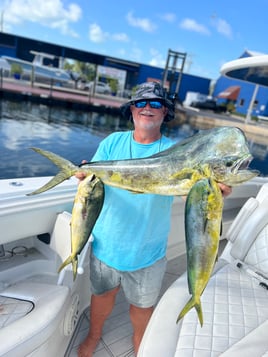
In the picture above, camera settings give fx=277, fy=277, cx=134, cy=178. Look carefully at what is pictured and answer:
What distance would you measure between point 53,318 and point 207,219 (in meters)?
0.96

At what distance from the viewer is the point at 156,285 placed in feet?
5.75

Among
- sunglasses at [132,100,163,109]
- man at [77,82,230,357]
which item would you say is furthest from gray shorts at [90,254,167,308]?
sunglasses at [132,100,163,109]

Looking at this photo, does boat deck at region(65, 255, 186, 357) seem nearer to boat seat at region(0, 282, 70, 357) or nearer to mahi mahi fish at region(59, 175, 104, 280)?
boat seat at region(0, 282, 70, 357)

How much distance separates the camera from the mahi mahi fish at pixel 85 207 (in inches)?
50.9

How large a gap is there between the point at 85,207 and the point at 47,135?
42.3 feet

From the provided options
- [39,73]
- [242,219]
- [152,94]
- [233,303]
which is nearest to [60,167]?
[152,94]

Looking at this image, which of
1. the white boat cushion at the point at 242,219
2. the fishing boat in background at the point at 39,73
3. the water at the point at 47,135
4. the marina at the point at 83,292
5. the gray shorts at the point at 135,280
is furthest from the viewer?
the fishing boat in background at the point at 39,73

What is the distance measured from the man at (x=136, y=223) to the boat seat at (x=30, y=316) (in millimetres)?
320

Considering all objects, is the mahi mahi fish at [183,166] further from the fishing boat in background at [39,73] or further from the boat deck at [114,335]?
the fishing boat in background at [39,73]

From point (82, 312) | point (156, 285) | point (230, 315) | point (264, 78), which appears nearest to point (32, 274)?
point (82, 312)

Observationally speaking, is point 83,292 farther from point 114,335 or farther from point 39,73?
point 39,73

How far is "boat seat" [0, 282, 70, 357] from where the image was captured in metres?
1.24

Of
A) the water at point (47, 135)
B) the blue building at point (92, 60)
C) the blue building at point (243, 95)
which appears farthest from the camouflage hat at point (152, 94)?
the blue building at point (92, 60)

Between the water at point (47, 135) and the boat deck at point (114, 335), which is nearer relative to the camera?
the boat deck at point (114, 335)
